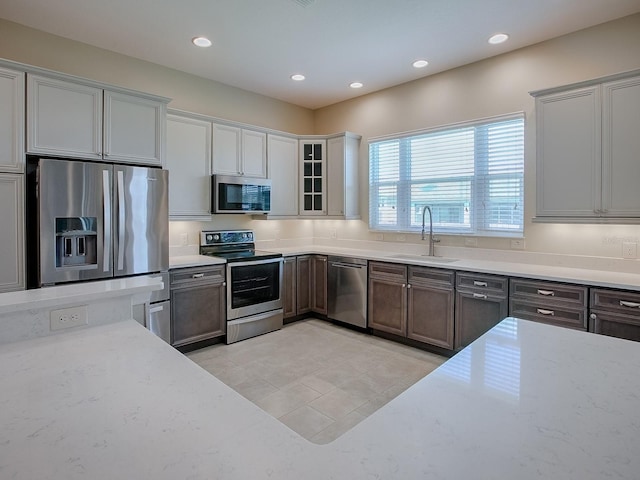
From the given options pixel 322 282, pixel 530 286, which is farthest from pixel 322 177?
pixel 530 286

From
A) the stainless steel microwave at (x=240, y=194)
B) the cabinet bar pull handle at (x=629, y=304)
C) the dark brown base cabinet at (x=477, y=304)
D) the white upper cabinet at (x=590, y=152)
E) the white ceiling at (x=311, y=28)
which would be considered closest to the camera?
the cabinet bar pull handle at (x=629, y=304)

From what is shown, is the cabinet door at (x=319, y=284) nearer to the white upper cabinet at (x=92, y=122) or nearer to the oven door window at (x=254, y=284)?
the oven door window at (x=254, y=284)

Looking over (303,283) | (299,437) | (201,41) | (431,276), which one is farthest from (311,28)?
(299,437)

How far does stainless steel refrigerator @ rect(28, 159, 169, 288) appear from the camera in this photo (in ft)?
8.96

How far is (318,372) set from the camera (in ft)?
10.8

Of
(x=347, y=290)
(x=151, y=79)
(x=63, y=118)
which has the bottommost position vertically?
(x=347, y=290)

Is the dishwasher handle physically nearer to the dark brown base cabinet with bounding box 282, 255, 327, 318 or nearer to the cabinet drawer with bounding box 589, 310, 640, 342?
the dark brown base cabinet with bounding box 282, 255, 327, 318

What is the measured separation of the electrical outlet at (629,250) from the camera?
9.87 feet

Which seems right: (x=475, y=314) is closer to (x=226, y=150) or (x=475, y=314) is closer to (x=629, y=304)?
(x=629, y=304)

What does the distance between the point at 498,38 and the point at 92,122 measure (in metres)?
3.61

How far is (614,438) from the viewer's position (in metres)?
0.81

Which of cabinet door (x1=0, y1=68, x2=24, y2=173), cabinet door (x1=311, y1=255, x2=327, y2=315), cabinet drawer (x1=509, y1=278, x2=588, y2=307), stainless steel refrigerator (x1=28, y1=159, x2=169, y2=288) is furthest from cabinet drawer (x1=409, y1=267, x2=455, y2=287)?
cabinet door (x1=0, y1=68, x2=24, y2=173)

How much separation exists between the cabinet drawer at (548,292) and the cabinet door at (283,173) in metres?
2.88

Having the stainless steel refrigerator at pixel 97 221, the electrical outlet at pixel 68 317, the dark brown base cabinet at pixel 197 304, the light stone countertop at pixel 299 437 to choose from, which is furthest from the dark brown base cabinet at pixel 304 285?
the light stone countertop at pixel 299 437
